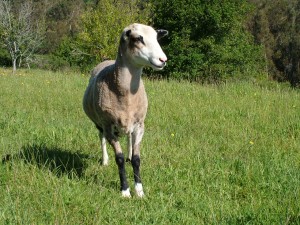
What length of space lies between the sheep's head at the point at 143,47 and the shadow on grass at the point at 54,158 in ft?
5.23

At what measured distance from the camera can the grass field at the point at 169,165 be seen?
3.65m

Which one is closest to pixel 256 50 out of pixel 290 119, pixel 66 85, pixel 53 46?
pixel 66 85

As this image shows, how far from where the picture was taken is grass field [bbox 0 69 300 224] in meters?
3.65

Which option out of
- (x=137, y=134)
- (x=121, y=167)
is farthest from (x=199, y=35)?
(x=121, y=167)

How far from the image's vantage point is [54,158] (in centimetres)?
502

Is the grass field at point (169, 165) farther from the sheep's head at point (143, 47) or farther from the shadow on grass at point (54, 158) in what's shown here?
the sheep's head at point (143, 47)

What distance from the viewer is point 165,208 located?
3838 millimetres

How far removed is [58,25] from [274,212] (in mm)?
67389

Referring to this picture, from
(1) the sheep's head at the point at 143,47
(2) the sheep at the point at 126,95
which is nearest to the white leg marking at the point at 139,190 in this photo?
(2) the sheep at the point at 126,95

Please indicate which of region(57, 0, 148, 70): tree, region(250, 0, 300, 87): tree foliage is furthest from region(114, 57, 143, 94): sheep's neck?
region(250, 0, 300, 87): tree foliage

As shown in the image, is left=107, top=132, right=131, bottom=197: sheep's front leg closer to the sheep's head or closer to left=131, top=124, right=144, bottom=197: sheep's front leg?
left=131, top=124, right=144, bottom=197: sheep's front leg

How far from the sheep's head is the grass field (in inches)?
55.4

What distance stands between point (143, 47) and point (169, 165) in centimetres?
176

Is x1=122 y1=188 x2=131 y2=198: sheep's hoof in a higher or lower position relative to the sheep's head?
lower
